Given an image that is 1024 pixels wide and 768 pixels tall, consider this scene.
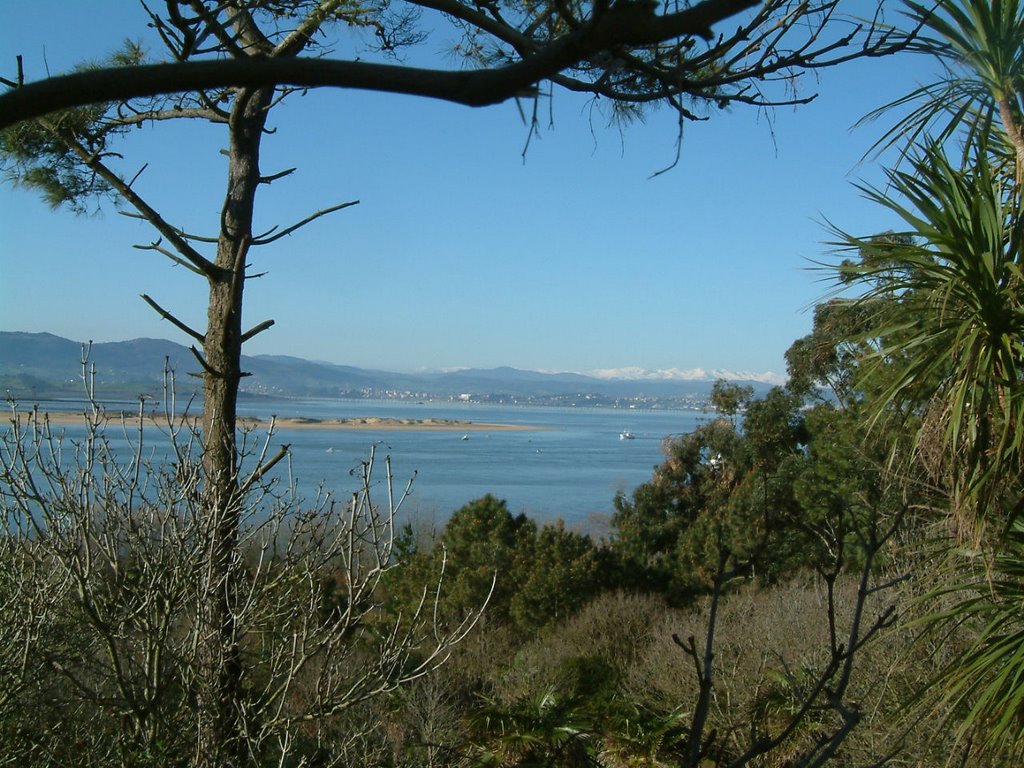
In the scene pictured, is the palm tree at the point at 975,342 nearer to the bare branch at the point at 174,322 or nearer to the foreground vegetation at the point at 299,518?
the foreground vegetation at the point at 299,518

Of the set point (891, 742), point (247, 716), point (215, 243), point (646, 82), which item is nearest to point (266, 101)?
point (215, 243)

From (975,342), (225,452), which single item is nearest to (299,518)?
(225,452)

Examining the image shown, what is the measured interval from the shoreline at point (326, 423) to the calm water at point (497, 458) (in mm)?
282

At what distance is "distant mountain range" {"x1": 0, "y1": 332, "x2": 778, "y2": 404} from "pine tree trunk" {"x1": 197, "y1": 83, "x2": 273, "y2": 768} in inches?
7.8

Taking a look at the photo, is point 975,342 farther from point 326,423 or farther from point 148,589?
point 326,423

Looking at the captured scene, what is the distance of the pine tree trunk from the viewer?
12.9 ft

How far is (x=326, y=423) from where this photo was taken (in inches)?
767

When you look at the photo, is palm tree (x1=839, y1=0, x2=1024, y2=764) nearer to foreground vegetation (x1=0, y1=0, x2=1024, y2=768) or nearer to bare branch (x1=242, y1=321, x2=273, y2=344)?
foreground vegetation (x1=0, y1=0, x2=1024, y2=768)

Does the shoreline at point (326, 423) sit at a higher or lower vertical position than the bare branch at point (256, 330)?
lower

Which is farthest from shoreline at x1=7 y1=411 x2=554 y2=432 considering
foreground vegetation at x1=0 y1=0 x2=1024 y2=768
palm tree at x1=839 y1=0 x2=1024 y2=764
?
palm tree at x1=839 y1=0 x2=1024 y2=764

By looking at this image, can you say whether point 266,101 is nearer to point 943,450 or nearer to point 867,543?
point 943,450

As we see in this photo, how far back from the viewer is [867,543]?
61.7 inches

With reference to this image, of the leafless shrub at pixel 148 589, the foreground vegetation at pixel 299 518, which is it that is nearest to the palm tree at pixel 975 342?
the foreground vegetation at pixel 299 518

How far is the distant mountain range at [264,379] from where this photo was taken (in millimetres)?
5730
